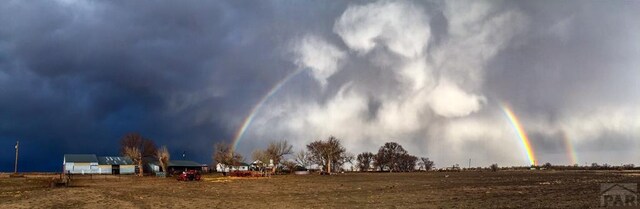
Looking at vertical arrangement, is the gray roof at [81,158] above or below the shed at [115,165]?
above

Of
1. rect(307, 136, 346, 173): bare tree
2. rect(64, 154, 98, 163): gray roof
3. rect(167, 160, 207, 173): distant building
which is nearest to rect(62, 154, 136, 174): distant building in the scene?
rect(64, 154, 98, 163): gray roof

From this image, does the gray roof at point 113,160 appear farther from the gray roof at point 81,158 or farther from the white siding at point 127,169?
the gray roof at point 81,158

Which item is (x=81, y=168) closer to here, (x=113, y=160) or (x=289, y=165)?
(x=113, y=160)

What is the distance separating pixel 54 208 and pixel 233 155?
433ft

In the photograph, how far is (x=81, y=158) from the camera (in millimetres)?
160000

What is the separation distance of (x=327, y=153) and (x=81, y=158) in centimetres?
7942

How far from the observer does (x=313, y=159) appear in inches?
7559

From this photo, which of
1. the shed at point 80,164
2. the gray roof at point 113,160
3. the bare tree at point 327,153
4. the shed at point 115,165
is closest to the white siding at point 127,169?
the shed at point 115,165

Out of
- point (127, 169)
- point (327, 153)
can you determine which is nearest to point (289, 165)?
point (327, 153)

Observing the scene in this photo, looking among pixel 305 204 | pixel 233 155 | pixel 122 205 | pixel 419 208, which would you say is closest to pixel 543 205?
pixel 419 208

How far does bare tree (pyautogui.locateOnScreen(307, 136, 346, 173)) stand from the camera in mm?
176250

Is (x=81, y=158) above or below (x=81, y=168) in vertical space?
above

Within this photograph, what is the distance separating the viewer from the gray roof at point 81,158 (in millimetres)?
157262

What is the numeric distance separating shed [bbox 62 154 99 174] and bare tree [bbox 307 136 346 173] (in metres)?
73.8
